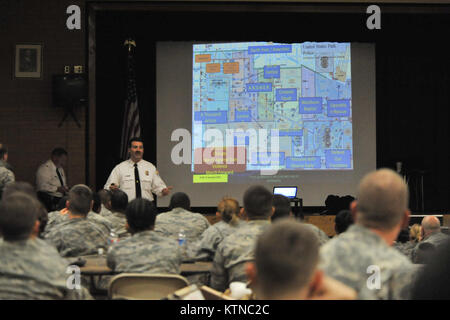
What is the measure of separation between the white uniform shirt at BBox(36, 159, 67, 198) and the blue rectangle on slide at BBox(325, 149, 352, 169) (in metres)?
4.29

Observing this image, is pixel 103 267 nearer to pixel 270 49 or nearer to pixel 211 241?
pixel 211 241

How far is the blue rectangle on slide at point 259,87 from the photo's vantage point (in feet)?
30.1

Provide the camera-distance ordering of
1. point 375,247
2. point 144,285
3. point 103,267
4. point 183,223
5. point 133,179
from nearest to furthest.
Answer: point 375,247 < point 144,285 < point 103,267 < point 183,223 < point 133,179

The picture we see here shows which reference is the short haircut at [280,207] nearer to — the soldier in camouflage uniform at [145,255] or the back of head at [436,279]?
the soldier in camouflage uniform at [145,255]

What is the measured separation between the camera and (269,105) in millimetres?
9227

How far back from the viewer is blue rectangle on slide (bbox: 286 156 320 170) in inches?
363

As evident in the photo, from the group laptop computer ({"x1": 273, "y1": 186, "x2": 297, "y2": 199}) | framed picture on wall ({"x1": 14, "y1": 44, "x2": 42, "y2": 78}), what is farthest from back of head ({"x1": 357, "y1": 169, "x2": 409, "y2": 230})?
framed picture on wall ({"x1": 14, "y1": 44, "x2": 42, "y2": 78})

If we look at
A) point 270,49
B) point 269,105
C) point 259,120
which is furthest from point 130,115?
point 270,49

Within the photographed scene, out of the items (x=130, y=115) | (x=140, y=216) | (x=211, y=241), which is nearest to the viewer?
(x=140, y=216)

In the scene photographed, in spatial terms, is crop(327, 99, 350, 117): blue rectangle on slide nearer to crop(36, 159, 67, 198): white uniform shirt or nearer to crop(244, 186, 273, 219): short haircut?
crop(36, 159, 67, 198): white uniform shirt

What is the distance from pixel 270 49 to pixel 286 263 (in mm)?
8204

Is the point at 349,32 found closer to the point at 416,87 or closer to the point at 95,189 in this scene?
the point at 416,87

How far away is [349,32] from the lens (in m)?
9.28
